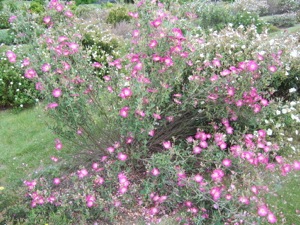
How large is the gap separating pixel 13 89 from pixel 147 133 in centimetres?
316

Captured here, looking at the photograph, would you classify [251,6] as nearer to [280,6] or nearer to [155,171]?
[280,6]

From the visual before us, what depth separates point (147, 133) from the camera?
9.92 feet

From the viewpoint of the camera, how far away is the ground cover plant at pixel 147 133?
287cm

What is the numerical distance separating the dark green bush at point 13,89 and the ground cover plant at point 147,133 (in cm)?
195

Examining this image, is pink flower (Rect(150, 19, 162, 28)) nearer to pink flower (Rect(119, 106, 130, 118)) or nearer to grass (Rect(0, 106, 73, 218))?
pink flower (Rect(119, 106, 130, 118))

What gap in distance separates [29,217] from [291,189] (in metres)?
2.47

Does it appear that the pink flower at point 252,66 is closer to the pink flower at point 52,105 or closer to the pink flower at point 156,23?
the pink flower at point 156,23

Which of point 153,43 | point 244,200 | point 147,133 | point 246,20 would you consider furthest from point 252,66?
point 246,20

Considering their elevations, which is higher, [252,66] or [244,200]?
[252,66]

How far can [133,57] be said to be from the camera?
10.3 feet

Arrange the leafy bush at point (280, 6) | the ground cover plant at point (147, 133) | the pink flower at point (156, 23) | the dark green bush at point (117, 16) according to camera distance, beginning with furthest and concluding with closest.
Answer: the leafy bush at point (280, 6) < the dark green bush at point (117, 16) < the pink flower at point (156, 23) < the ground cover plant at point (147, 133)

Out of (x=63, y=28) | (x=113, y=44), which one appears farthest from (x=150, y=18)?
(x=113, y=44)

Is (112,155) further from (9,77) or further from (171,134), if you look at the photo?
(9,77)

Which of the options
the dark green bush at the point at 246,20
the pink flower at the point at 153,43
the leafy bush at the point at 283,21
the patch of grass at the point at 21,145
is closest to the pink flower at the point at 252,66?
the pink flower at the point at 153,43
